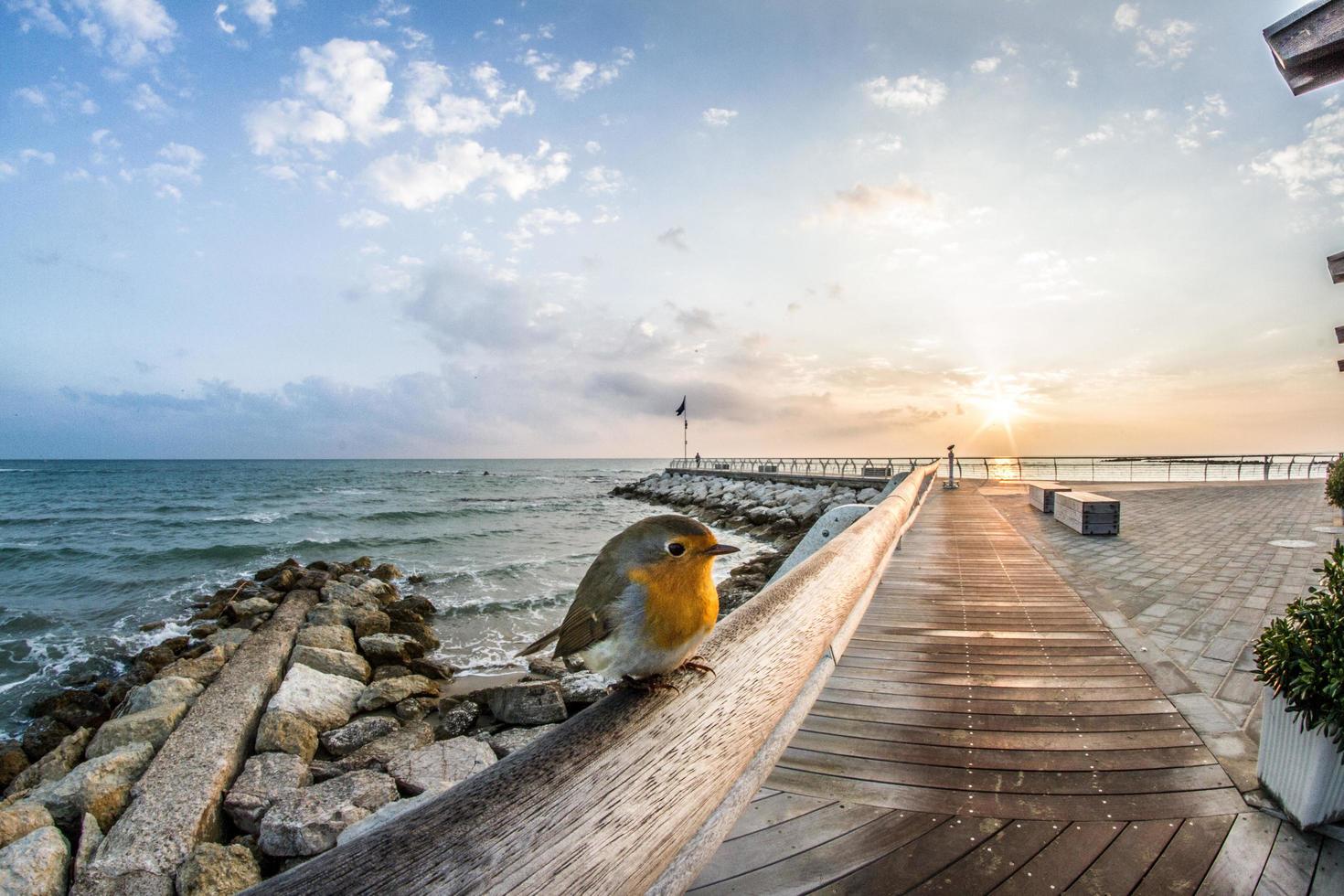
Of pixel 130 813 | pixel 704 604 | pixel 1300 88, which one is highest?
pixel 1300 88

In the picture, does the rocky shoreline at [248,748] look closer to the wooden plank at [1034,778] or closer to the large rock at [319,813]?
the large rock at [319,813]

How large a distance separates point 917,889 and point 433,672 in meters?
7.97

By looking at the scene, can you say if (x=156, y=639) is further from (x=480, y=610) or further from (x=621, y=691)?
(x=621, y=691)

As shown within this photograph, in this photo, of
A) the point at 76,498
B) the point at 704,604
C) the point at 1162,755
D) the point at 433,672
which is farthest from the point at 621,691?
the point at 76,498

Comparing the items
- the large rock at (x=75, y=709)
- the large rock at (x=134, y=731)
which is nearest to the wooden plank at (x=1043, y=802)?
the large rock at (x=134, y=731)

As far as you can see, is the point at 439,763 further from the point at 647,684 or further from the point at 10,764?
the point at 647,684

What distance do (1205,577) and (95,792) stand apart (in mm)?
11429

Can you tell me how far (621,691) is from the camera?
1324mm

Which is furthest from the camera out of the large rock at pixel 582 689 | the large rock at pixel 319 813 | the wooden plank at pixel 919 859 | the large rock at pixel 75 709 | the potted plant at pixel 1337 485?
the potted plant at pixel 1337 485

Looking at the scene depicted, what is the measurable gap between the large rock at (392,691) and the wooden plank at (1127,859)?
7.19 m

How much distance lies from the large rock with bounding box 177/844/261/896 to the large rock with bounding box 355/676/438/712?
2.98 meters

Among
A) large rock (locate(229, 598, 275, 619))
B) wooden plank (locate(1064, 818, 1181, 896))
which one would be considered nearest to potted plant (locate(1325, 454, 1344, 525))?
wooden plank (locate(1064, 818, 1181, 896))

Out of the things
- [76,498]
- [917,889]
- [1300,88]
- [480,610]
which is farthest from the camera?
[76,498]

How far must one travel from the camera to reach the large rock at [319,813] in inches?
175
